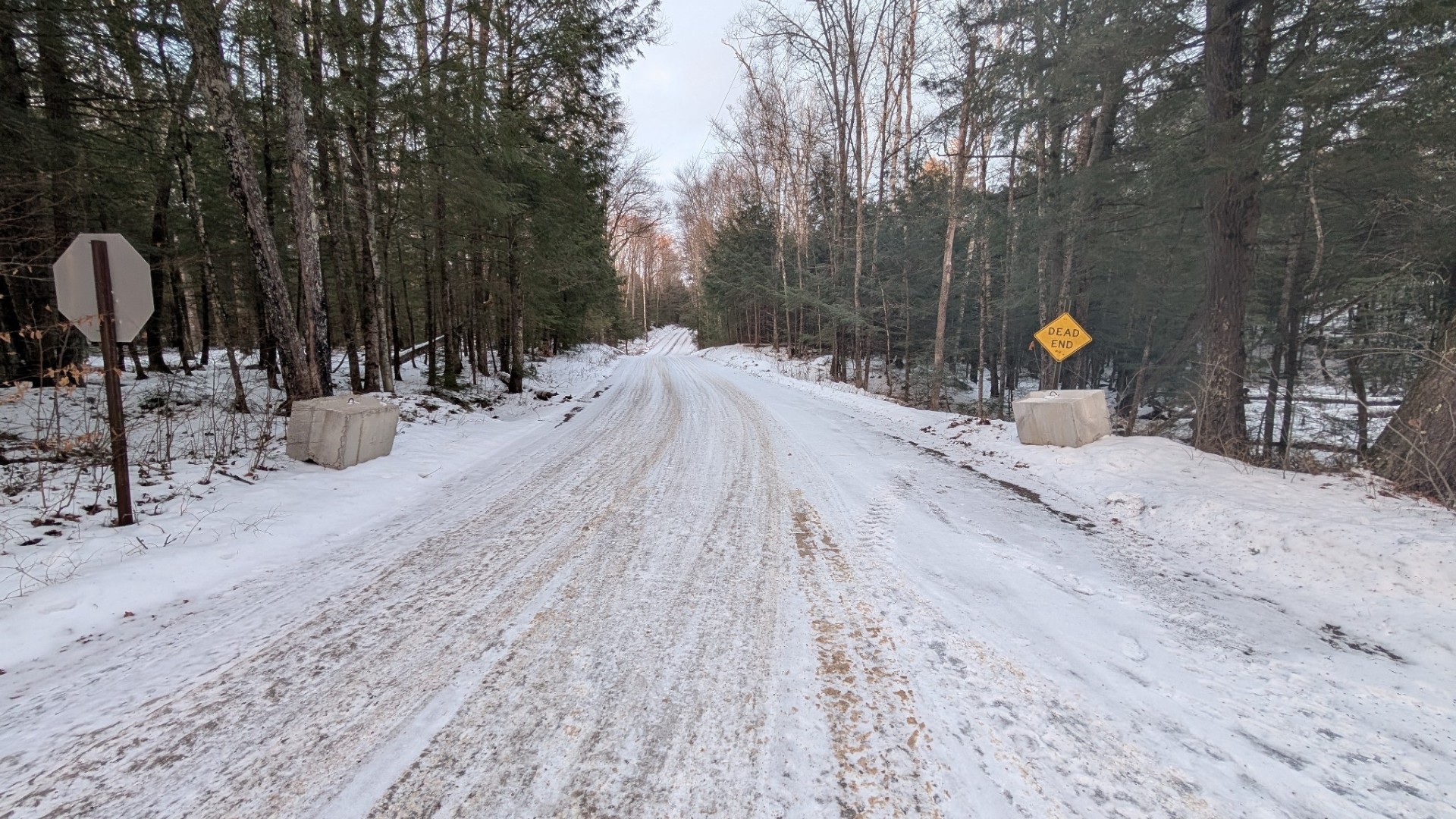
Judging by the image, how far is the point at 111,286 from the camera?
12.3ft

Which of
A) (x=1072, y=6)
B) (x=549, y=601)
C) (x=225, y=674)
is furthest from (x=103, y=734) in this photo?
(x=1072, y=6)

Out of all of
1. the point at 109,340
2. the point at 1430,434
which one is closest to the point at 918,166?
the point at 1430,434

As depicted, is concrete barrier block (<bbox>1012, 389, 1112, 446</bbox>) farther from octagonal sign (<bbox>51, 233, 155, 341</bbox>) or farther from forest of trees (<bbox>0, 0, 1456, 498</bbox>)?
octagonal sign (<bbox>51, 233, 155, 341</bbox>)

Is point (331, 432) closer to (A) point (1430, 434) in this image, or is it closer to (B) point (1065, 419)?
(B) point (1065, 419)

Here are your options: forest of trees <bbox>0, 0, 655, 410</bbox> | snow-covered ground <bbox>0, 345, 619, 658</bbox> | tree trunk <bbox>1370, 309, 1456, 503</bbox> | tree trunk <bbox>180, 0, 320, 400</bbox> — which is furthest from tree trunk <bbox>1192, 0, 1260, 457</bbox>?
tree trunk <bbox>180, 0, 320, 400</bbox>

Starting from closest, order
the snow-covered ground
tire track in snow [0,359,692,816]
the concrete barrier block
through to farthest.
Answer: tire track in snow [0,359,692,816] → the snow-covered ground → the concrete barrier block

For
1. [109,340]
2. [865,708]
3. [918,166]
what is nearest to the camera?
[865,708]

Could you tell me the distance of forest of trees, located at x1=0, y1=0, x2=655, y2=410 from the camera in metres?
6.34

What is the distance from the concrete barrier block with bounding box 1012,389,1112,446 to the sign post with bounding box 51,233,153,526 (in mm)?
8895

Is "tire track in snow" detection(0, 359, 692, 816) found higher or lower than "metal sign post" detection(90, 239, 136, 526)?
lower

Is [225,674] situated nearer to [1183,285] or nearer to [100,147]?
[100,147]

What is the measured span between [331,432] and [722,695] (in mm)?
5725

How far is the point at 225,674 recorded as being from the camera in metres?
2.37

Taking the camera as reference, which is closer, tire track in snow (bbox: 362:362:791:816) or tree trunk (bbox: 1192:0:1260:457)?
tire track in snow (bbox: 362:362:791:816)
